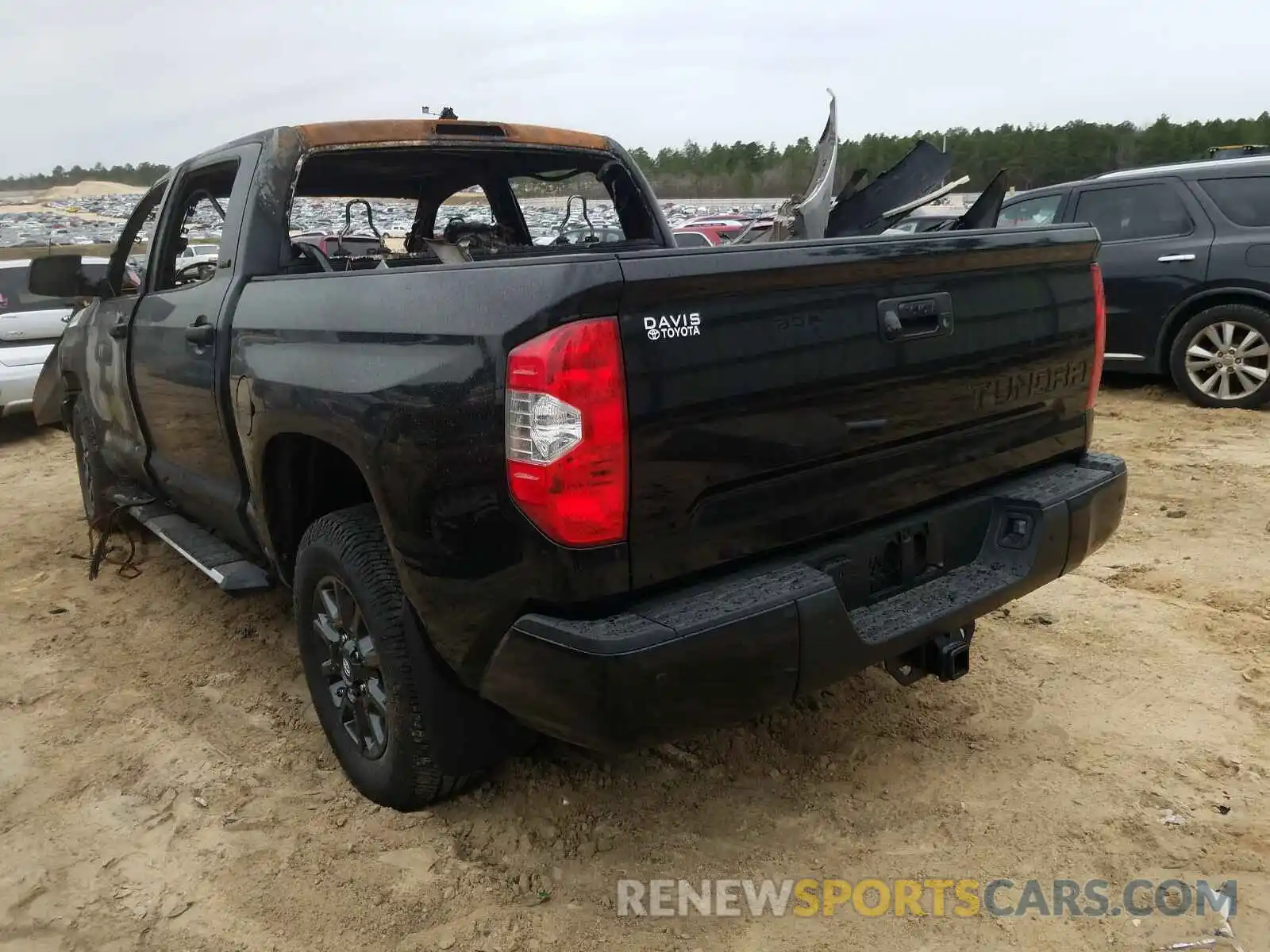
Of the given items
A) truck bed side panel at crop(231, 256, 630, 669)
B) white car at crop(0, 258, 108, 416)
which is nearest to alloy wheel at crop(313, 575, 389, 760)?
truck bed side panel at crop(231, 256, 630, 669)

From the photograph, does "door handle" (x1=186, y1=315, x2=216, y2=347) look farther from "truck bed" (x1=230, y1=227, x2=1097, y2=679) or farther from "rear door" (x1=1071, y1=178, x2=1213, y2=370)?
"rear door" (x1=1071, y1=178, x2=1213, y2=370)

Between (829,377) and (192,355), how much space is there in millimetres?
2291

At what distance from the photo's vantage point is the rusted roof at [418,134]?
3.43 m

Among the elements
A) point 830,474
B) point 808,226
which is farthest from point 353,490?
point 808,226

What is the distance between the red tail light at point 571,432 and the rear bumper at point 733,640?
0.76ft

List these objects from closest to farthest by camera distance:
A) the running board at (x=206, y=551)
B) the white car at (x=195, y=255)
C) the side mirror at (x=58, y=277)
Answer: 1. the running board at (x=206, y=551)
2. the white car at (x=195, y=255)
3. the side mirror at (x=58, y=277)

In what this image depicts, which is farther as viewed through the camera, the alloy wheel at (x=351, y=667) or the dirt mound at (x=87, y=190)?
the dirt mound at (x=87, y=190)

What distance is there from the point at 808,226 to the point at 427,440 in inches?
84.6

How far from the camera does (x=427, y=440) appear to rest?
218cm

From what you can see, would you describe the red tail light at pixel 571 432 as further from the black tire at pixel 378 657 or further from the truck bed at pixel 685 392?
the black tire at pixel 378 657

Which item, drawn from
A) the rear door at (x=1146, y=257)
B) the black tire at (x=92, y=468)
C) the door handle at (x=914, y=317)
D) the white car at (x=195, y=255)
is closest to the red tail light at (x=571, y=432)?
the door handle at (x=914, y=317)

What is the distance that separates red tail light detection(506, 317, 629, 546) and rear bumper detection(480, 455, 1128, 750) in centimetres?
23

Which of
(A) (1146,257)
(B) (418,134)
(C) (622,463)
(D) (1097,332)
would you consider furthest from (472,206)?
(A) (1146,257)

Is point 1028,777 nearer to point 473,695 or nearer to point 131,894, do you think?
point 473,695
